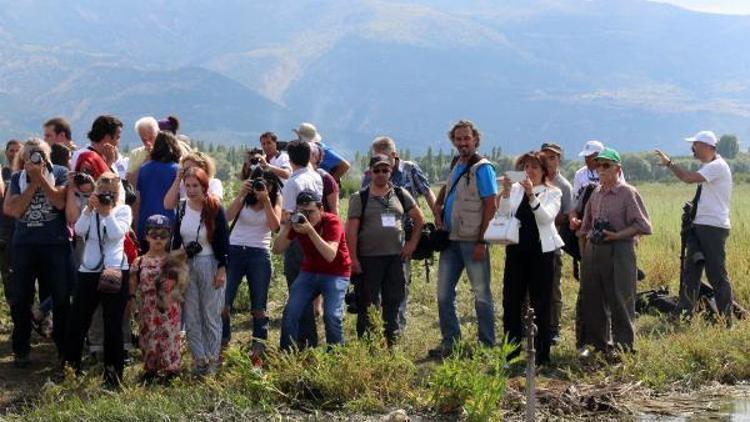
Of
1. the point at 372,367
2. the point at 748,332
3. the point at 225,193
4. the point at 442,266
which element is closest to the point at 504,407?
the point at 372,367

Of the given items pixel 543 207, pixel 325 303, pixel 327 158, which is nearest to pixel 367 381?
pixel 325 303

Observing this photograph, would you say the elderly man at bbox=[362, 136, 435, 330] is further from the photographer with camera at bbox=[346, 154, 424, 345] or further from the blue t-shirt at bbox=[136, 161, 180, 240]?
the blue t-shirt at bbox=[136, 161, 180, 240]

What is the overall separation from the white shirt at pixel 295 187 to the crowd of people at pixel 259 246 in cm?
1

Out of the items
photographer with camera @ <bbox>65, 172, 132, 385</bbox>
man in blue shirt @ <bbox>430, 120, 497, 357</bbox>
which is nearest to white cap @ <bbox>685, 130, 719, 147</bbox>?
man in blue shirt @ <bbox>430, 120, 497, 357</bbox>

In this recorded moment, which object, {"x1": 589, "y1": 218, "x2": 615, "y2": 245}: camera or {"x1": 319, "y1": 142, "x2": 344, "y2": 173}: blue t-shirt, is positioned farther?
{"x1": 319, "y1": 142, "x2": 344, "y2": 173}: blue t-shirt

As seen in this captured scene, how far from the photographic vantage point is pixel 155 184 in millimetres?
8305

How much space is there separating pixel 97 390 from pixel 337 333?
173 centimetres

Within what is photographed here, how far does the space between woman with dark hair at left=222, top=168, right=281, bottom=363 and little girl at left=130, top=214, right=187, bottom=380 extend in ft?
2.32

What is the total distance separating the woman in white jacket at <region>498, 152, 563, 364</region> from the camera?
826cm

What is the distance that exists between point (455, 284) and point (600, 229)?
1.24m

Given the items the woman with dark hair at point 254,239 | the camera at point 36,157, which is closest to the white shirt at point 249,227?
the woman with dark hair at point 254,239

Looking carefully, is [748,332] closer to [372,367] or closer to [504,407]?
[504,407]

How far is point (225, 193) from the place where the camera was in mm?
12234

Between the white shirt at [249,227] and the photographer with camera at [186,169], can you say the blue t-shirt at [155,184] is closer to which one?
the photographer with camera at [186,169]
